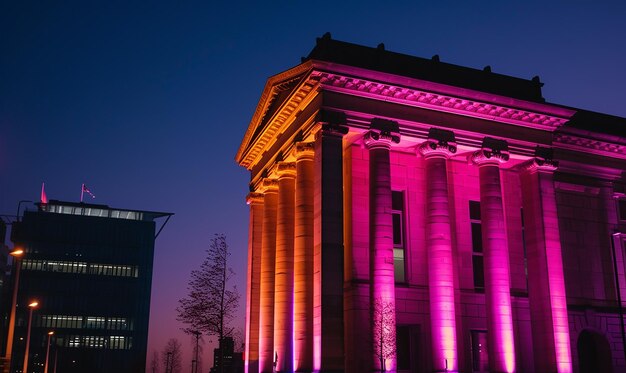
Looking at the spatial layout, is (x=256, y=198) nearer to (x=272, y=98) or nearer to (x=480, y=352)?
(x=272, y=98)

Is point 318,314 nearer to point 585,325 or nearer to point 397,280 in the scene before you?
point 397,280

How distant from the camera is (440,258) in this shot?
1492 inches

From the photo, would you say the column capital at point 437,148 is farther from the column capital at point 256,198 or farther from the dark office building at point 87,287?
the dark office building at point 87,287

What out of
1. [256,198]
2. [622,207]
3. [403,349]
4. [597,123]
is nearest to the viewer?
[403,349]

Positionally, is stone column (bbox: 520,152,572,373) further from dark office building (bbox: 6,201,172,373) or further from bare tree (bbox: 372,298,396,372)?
dark office building (bbox: 6,201,172,373)

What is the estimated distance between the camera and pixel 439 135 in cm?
4044

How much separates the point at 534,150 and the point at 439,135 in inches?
304

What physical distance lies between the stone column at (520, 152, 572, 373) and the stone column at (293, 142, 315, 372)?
15.4 m

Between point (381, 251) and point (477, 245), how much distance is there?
1145cm

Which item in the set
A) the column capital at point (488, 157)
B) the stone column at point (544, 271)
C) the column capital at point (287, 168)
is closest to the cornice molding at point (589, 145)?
the stone column at point (544, 271)

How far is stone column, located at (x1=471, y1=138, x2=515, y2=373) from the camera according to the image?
38.2 meters

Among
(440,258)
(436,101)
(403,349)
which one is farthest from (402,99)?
(403,349)

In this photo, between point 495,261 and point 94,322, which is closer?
point 495,261

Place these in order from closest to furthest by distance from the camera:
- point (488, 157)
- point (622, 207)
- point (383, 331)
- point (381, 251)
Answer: point (383, 331)
point (381, 251)
point (488, 157)
point (622, 207)
